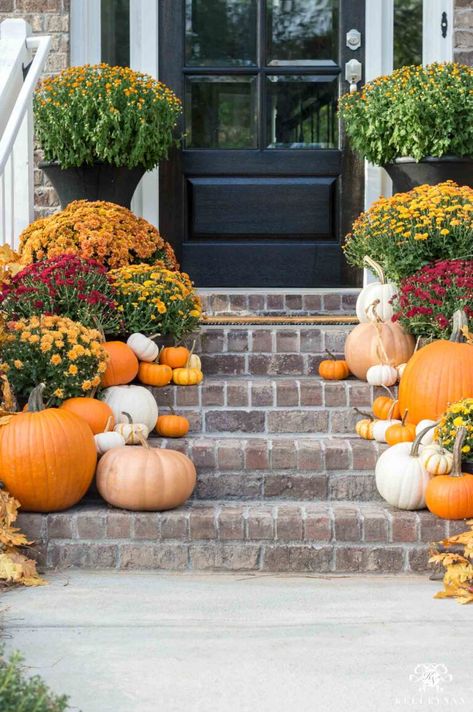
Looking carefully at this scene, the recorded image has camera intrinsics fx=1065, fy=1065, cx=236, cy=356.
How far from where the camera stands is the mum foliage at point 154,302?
188 inches

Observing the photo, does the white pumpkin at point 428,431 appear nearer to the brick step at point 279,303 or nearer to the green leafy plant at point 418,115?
the brick step at point 279,303

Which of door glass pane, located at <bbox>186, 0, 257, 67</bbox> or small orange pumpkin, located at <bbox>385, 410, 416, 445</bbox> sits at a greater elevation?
door glass pane, located at <bbox>186, 0, 257, 67</bbox>

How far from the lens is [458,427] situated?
3.77 m

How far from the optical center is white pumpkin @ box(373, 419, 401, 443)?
4273mm

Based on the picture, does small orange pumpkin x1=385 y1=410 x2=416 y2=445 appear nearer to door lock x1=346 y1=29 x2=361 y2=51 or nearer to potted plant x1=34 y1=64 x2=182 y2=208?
potted plant x1=34 y1=64 x2=182 y2=208

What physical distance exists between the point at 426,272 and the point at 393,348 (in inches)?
15.0

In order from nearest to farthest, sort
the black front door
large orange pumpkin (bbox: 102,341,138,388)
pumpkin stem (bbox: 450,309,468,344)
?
pumpkin stem (bbox: 450,309,468,344) → large orange pumpkin (bbox: 102,341,138,388) → the black front door

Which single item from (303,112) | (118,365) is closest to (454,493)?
(118,365)

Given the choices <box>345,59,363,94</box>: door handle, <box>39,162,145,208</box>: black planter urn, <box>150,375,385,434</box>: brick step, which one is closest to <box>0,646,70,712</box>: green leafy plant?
<box>150,375,385,434</box>: brick step

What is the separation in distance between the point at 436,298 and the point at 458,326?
0.36m

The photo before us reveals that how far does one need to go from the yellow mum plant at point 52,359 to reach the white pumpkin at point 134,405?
120 millimetres

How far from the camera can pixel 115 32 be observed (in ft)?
21.1

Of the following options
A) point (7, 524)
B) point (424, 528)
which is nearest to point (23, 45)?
point (7, 524)

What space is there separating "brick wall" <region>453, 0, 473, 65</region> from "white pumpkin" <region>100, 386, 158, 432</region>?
316 cm
